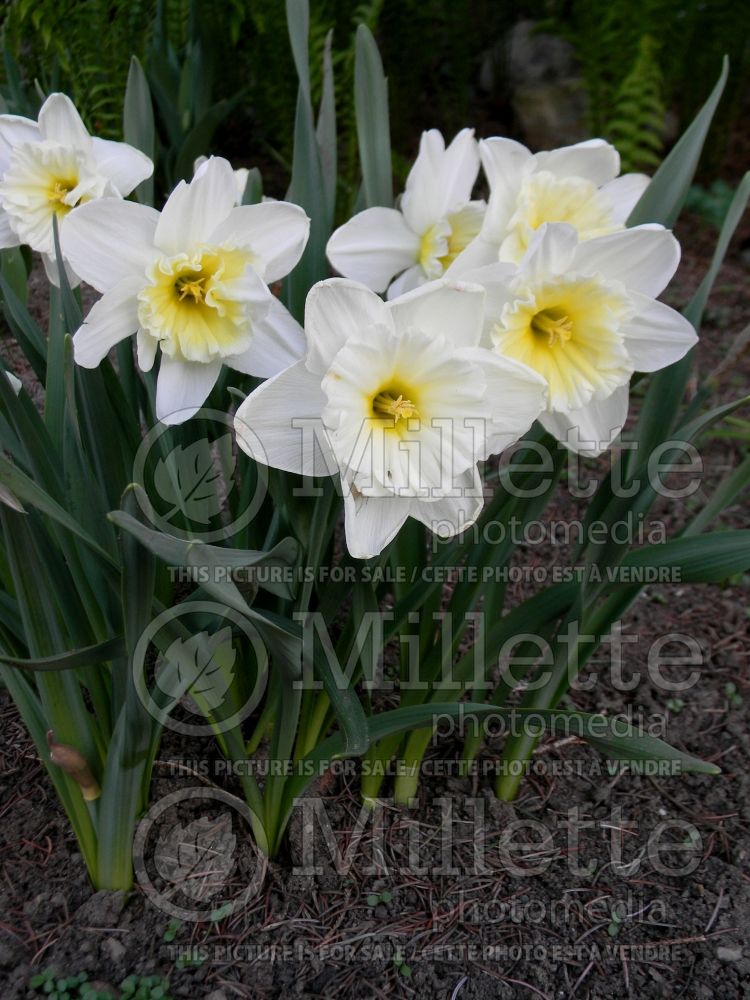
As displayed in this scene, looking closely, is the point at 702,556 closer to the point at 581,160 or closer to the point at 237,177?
the point at 581,160

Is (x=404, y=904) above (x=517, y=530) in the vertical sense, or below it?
below

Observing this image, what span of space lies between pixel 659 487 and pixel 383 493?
21.0 inches

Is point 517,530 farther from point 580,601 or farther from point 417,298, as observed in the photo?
point 417,298

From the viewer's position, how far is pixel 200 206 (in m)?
1.02

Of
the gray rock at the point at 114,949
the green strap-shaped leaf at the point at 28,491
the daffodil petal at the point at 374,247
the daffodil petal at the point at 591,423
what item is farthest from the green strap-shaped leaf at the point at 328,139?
the gray rock at the point at 114,949

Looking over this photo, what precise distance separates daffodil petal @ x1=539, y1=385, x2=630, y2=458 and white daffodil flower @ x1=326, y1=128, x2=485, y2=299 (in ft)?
0.93

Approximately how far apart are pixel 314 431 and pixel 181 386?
A: 0.20m

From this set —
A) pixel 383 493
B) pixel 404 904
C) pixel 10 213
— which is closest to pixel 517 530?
pixel 383 493

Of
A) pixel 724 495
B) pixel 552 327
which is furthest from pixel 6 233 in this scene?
pixel 724 495

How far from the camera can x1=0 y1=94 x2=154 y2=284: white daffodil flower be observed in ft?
3.58

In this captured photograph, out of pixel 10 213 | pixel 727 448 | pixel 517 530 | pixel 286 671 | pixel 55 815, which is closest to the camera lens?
pixel 10 213

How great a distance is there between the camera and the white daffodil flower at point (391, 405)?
2.98 feet

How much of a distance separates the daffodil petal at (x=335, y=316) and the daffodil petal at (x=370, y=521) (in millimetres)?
155

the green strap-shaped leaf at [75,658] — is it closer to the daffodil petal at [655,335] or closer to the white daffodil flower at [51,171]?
the white daffodil flower at [51,171]
